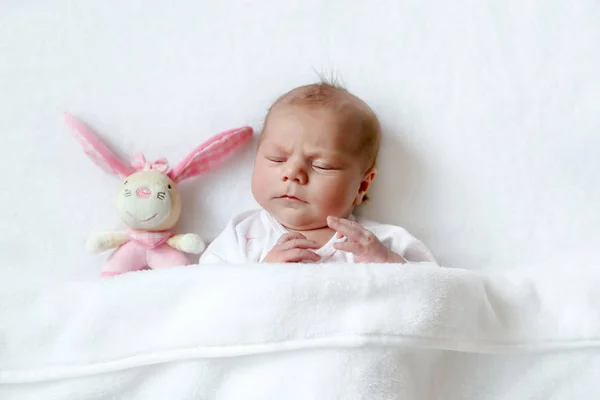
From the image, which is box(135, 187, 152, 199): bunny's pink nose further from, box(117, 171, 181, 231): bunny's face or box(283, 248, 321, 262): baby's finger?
box(283, 248, 321, 262): baby's finger

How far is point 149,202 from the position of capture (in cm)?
125

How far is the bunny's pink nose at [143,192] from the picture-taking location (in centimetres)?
125

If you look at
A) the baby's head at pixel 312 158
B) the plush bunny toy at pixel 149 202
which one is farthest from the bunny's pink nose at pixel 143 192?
the baby's head at pixel 312 158

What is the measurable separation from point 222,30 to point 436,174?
1.90 feet

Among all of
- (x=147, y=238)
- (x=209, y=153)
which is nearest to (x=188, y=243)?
(x=147, y=238)

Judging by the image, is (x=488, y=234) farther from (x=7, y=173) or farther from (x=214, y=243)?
(x=7, y=173)

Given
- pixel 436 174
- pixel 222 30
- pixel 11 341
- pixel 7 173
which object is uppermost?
pixel 222 30

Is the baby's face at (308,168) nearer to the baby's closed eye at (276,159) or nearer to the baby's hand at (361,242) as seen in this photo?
the baby's closed eye at (276,159)

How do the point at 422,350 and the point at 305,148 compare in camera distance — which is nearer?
the point at 422,350

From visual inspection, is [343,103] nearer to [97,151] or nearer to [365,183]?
[365,183]

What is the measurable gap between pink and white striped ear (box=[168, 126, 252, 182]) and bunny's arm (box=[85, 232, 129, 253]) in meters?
0.17

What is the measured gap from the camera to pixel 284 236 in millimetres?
1158

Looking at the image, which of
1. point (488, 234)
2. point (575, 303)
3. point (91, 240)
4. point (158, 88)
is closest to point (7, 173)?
point (91, 240)

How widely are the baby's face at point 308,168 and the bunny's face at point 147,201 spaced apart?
19cm
